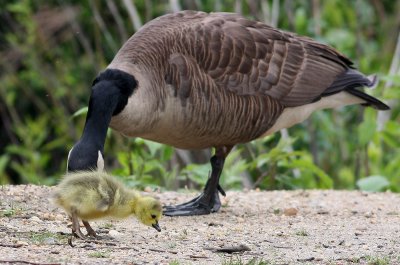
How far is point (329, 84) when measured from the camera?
28.0 ft

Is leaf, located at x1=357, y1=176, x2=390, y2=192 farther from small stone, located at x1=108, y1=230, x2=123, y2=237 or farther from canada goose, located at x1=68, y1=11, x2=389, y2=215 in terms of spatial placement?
small stone, located at x1=108, y1=230, x2=123, y2=237

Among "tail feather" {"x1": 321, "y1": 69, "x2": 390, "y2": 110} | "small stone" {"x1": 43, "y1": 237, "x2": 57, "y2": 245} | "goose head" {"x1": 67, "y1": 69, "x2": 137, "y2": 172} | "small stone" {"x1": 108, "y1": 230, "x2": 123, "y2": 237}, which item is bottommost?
"small stone" {"x1": 108, "y1": 230, "x2": 123, "y2": 237}

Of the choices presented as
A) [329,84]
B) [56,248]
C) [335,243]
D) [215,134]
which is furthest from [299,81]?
[56,248]

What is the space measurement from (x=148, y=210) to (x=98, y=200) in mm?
341

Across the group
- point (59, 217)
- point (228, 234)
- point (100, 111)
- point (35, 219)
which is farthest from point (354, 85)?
point (35, 219)

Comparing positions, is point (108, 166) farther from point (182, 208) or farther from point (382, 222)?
point (382, 222)

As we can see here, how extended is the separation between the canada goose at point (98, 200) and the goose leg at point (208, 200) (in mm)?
1658

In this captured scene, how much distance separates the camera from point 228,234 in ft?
21.8

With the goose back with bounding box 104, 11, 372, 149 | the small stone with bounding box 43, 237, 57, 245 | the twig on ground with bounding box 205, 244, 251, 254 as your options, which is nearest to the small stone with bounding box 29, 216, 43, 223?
the small stone with bounding box 43, 237, 57, 245

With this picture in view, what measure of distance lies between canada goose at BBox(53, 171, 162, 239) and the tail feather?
3.03 m

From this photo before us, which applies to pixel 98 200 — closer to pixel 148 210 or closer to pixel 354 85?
pixel 148 210

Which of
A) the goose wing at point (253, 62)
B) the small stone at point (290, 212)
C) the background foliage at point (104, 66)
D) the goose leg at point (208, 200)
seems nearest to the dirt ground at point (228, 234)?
the small stone at point (290, 212)

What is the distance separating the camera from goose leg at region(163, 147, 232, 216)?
7.82 m

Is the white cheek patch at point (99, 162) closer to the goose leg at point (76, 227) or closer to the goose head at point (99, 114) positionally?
the goose head at point (99, 114)
